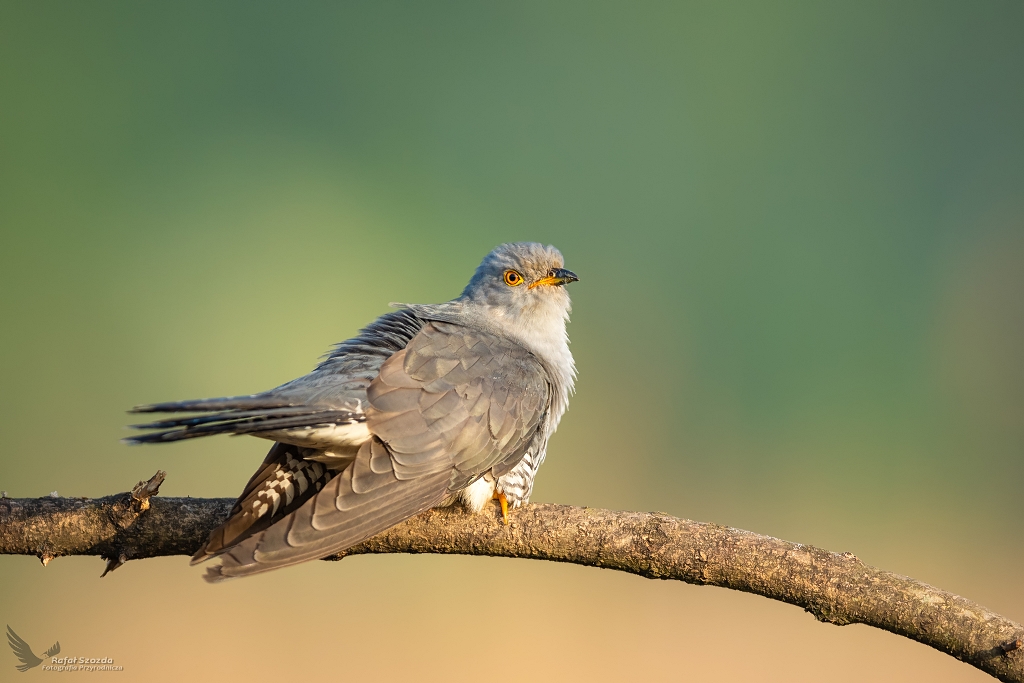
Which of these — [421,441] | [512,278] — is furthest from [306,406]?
[512,278]

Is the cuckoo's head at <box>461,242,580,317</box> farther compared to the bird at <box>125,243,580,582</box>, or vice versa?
the cuckoo's head at <box>461,242,580,317</box>

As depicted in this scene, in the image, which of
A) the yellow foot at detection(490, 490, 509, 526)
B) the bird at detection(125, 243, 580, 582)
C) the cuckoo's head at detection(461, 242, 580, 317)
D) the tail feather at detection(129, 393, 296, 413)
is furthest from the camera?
the cuckoo's head at detection(461, 242, 580, 317)

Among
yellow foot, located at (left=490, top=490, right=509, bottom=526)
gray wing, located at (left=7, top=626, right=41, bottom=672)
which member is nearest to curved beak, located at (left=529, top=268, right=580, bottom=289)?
yellow foot, located at (left=490, top=490, right=509, bottom=526)

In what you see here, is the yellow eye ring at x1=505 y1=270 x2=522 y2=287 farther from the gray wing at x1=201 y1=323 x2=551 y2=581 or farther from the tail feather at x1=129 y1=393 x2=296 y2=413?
the tail feather at x1=129 y1=393 x2=296 y2=413

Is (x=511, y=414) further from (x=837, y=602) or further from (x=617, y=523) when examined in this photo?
(x=837, y=602)

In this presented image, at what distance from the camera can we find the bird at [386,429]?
147 cm

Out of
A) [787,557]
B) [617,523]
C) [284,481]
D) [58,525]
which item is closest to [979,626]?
[787,557]

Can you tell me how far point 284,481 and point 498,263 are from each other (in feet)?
3.26

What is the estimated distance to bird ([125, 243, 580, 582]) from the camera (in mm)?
1473

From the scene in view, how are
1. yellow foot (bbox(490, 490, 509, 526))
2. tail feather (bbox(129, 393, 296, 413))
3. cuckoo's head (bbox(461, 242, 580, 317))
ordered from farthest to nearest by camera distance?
cuckoo's head (bbox(461, 242, 580, 317))
yellow foot (bbox(490, 490, 509, 526))
tail feather (bbox(129, 393, 296, 413))

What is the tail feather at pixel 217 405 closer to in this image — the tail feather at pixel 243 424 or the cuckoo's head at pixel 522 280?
the tail feather at pixel 243 424

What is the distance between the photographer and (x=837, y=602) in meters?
1.59

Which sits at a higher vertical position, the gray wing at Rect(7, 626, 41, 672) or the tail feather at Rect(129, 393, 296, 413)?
the tail feather at Rect(129, 393, 296, 413)

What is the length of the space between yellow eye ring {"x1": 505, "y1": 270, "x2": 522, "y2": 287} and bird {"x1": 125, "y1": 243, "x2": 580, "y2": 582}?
0.33ft
